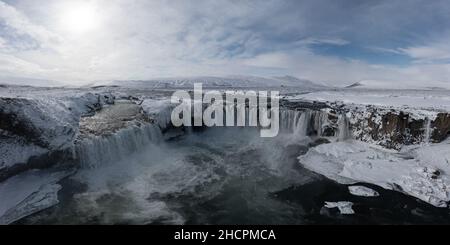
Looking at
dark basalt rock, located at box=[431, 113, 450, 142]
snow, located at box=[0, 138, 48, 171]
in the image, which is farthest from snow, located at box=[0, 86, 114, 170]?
dark basalt rock, located at box=[431, 113, 450, 142]

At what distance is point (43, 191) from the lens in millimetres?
12656

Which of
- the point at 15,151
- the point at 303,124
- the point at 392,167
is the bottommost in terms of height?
the point at 392,167

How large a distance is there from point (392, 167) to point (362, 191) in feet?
12.4

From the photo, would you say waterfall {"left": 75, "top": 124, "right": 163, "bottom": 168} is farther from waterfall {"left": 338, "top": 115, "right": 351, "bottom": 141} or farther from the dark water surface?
waterfall {"left": 338, "top": 115, "right": 351, "bottom": 141}

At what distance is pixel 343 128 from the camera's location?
2238 cm

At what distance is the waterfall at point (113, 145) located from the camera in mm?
15328

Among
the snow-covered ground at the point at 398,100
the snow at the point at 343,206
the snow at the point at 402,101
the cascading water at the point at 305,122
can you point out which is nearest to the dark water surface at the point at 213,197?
the snow at the point at 343,206

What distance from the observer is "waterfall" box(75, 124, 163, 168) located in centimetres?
1533

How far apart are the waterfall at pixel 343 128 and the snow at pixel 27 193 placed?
19090 millimetres

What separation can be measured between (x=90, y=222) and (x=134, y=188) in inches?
121

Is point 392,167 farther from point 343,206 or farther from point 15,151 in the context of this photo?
point 15,151

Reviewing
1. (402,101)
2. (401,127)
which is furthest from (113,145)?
(402,101)
